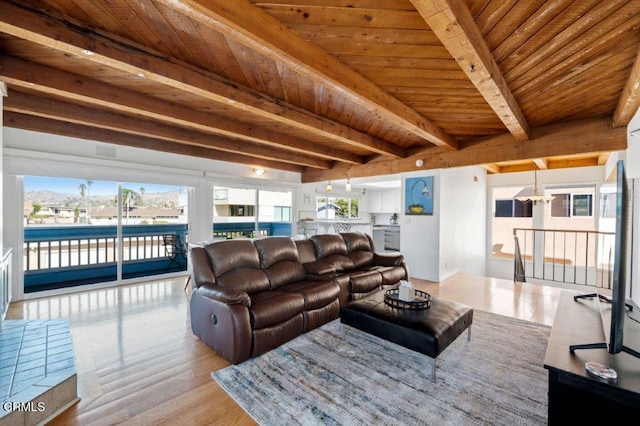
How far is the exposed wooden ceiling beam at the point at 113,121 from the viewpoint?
9.95 feet

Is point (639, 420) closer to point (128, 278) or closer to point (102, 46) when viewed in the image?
point (102, 46)

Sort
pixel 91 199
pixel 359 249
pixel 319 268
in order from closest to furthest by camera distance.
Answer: pixel 319 268 < pixel 359 249 < pixel 91 199

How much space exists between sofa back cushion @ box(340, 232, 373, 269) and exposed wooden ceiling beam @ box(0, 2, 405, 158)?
6.78 feet

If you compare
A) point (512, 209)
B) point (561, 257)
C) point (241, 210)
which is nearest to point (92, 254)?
point (241, 210)

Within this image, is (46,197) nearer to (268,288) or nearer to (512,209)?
(268,288)

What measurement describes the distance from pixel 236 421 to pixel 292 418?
1.16ft

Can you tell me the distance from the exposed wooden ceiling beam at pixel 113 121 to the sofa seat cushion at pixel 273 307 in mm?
2727

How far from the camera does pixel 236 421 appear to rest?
178cm

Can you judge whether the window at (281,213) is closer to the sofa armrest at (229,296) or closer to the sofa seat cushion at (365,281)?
the sofa seat cushion at (365,281)

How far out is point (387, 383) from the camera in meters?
2.16

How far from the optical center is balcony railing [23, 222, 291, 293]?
15.1ft

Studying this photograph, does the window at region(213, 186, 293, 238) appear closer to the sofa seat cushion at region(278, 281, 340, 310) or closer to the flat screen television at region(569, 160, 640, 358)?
the sofa seat cushion at region(278, 281, 340, 310)

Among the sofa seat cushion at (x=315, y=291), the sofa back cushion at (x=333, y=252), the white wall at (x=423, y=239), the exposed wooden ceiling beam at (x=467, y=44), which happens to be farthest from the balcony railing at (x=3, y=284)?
the white wall at (x=423, y=239)

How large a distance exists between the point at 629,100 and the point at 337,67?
8.53 ft
